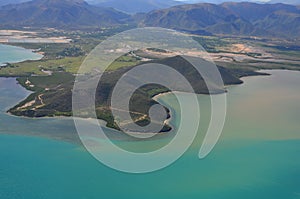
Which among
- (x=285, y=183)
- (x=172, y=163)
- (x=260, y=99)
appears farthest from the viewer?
(x=260, y=99)

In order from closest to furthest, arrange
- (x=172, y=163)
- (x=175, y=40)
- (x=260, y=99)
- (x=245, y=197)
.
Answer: (x=245, y=197), (x=172, y=163), (x=260, y=99), (x=175, y=40)

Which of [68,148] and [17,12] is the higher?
[17,12]

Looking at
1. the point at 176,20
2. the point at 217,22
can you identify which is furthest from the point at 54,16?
the point at 217,22

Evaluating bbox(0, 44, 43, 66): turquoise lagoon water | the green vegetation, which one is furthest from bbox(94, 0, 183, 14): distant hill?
bbox(0, 44, 43, 66): turquoise lagoon water

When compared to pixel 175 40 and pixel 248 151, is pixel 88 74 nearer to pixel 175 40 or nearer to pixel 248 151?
pixel 248 151

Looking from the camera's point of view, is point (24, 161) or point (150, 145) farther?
point (150, 145)

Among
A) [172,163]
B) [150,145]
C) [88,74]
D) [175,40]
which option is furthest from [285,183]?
[175,40]
